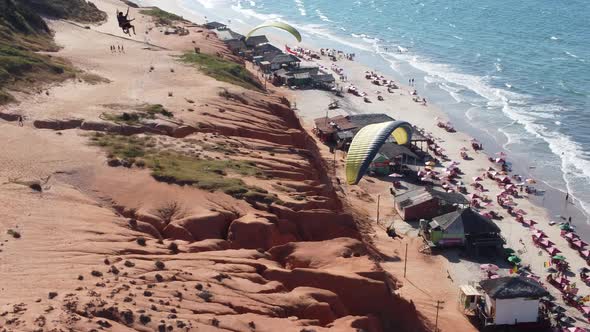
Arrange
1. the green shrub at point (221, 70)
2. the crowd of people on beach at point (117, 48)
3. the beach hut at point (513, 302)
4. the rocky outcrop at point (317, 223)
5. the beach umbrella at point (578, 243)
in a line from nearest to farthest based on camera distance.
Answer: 1. the rocky outcrop at point (317, 223)
2. the beach hut at point (513, 302)
3. the beach umbrella at point (578, 243)
4. the green shrub at point (221, 70)
5. the crowd of people on beach at point (117, 48)

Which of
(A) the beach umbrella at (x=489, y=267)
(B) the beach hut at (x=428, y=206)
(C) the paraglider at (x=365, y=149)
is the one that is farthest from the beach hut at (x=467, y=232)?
(C) the paraglider at (x=365, y=149)

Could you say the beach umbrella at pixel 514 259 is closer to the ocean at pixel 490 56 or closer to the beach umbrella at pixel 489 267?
Answer: the beach umbrella at pixel 489 267

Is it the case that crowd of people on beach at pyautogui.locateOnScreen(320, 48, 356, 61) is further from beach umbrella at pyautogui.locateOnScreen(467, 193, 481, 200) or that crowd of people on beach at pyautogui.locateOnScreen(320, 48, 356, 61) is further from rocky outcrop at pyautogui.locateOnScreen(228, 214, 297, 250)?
rocky outcrop at pyautogui.locateOnScreen(228, 214, 297, 250)

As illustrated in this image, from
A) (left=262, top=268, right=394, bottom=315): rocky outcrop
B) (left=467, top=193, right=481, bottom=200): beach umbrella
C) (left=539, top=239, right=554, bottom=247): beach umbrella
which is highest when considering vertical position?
(left=262, top=268, right=394, bottom=315): rocky outcrop

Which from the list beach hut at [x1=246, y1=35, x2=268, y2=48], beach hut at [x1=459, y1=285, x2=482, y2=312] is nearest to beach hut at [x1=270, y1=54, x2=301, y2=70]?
beach hut at [x1=246, y1=35, x2=268, y2=48]

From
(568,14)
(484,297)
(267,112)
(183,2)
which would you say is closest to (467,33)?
(568,14)

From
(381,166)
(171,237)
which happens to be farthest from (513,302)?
(381,166)
